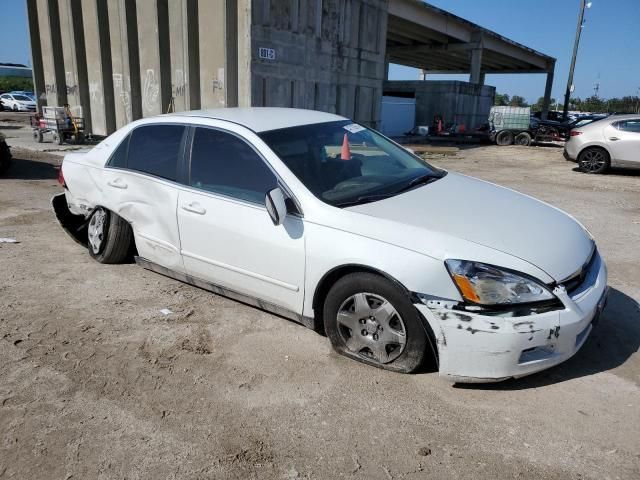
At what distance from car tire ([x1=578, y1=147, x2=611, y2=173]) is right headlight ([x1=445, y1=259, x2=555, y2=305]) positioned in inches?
449

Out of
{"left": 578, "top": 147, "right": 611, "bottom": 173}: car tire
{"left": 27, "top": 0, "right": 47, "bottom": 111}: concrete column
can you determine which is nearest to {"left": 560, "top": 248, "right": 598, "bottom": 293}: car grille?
{"left": 578, "top": 147, "right": 611, "bottom": 173}: car tire

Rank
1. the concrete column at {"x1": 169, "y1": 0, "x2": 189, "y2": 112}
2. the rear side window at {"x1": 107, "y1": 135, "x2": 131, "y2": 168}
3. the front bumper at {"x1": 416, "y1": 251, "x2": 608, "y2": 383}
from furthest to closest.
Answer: the concrete column at {"x1": 169, "y1": 0, "x2": 189, "y2": 112} < the rear side window at {"x1": 107, "y1": 135, "x2": 131, "y2": 168} < the front bumper at {"x1": 416, "y1": 251, "x2": 608, "y2": 383}

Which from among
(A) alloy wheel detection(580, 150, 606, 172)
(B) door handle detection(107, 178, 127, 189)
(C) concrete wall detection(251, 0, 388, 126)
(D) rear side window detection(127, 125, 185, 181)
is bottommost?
(A) alloy wheel detection(580, 150, 606, 172)

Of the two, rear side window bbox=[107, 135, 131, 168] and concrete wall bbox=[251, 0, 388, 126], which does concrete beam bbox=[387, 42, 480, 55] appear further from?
rear side window bbox=[107, 135, 131, 168]

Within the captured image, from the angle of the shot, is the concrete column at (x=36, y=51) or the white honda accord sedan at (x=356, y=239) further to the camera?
the concrete column at (x=36, y=51)

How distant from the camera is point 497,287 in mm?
2742

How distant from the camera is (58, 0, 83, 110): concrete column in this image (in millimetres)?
17155

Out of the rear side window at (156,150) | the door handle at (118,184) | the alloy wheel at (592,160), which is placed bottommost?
the alloy wheel at (592,160)

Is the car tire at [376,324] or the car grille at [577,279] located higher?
the car grille at [577,279]

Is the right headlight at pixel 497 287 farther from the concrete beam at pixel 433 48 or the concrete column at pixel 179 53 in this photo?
the concrete beam at pixel 433 48

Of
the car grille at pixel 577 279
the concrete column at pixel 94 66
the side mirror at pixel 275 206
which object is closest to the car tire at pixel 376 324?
the side mirror at pixel 275 206

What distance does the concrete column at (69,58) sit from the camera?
56.3 feet

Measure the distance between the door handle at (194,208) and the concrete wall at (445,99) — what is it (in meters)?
27.0

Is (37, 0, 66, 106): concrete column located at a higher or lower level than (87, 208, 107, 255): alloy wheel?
higher
